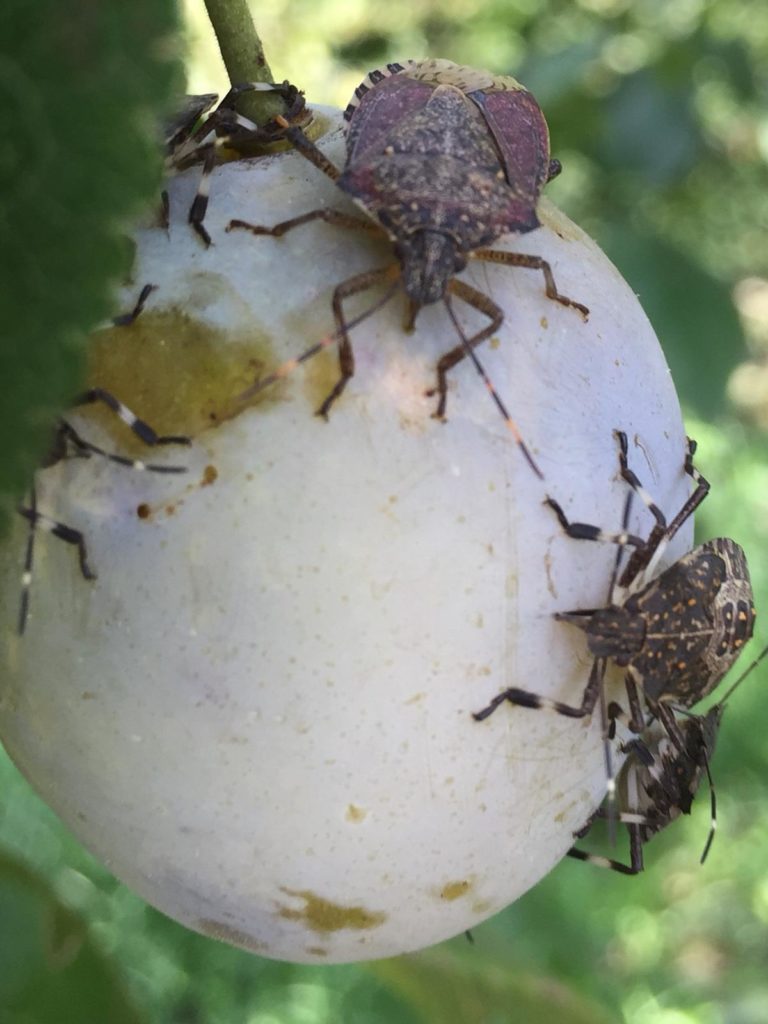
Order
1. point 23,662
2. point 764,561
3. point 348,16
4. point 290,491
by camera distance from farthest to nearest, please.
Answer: point 348,16 < point 764,561 < point 23,662 < point 290,491

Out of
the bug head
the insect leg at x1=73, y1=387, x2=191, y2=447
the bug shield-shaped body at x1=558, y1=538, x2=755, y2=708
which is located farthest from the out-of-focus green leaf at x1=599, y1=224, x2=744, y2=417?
the insect leg at x1=73, y1=387, x2=191, y2=447

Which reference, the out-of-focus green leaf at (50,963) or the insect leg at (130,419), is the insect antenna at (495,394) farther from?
the out-of-focus green leaf at (50,963)

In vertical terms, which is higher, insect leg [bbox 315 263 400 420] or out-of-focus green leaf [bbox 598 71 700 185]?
insect leg [bbox 315 263 400 420]

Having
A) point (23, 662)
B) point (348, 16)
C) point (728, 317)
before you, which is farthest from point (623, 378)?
point (348, 16)

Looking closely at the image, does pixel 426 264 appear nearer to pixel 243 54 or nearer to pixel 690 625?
pixel 243 54

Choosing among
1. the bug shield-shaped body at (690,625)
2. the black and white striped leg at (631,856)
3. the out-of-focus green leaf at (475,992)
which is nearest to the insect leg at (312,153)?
the bug shield-shaped body at (690,625)

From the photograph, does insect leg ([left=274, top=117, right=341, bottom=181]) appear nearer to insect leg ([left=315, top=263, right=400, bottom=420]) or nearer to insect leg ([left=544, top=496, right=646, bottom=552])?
insect leg ([left=315, top=263, right=400, bottom=420])

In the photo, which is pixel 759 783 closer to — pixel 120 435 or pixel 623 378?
pixel 623 378
